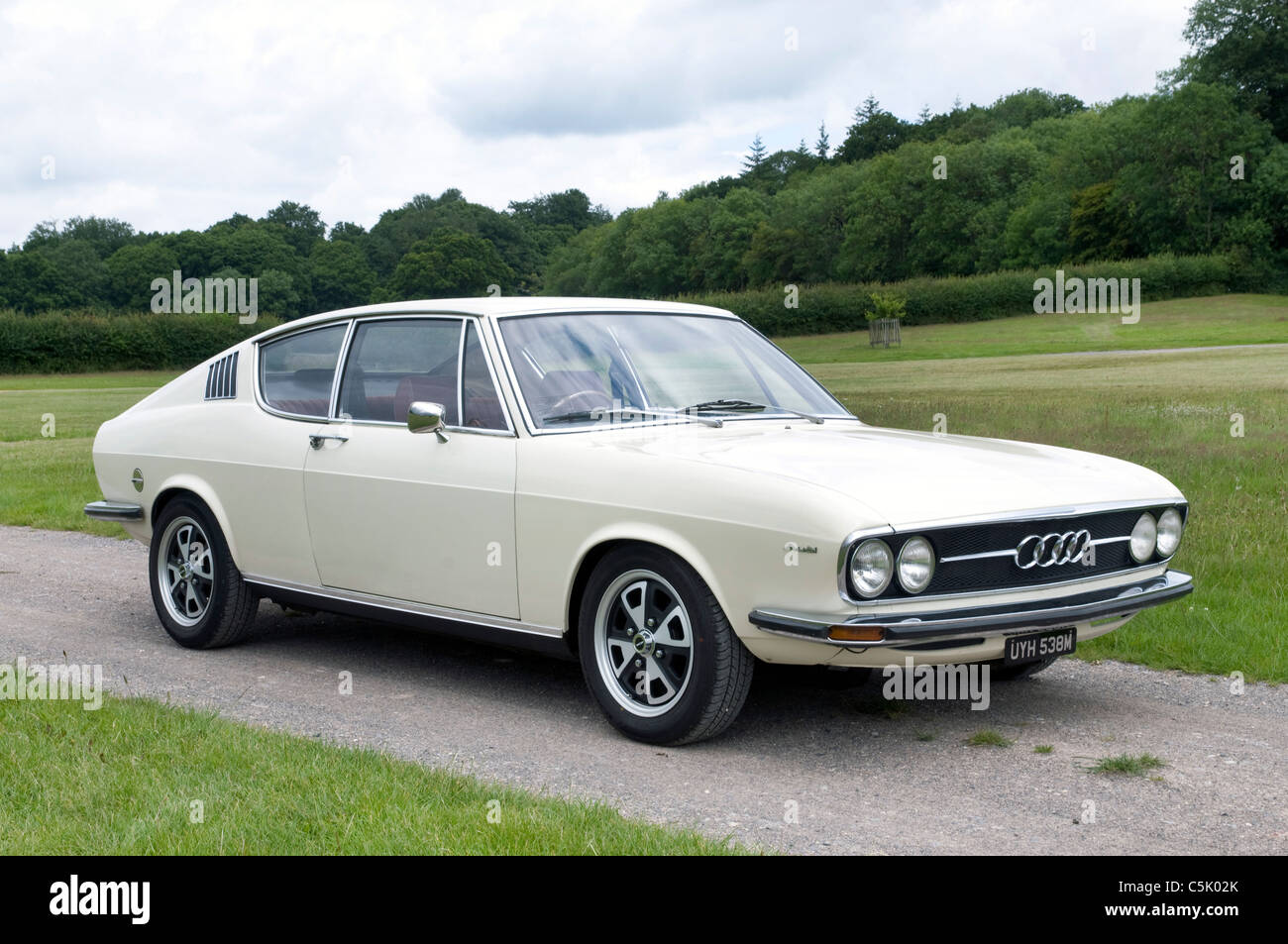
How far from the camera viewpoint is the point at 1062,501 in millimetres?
4930

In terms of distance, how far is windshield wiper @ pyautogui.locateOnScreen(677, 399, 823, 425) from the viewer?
19.1ft

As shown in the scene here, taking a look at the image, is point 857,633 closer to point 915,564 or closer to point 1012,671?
point 915,564

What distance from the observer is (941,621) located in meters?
4.55

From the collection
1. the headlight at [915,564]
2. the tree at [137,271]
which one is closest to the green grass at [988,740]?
the headlight at [915,564]

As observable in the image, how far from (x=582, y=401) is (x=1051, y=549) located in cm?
200

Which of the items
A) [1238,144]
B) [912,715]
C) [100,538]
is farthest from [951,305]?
[912,715]

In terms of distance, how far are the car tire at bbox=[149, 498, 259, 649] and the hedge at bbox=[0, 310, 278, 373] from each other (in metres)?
55.3

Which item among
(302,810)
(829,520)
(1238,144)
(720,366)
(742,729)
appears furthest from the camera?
(1238,144)

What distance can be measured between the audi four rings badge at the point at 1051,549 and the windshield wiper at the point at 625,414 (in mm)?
1444

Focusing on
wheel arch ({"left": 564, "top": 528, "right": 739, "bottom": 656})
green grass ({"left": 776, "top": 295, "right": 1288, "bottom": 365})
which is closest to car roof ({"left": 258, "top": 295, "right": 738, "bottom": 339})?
wheel arch ({"left": 564, "top": 528, "right": 739, "bottom": 656})

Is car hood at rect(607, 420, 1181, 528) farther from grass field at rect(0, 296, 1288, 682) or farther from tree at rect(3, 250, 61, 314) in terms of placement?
tree at rect(3, 250, 61, 314)

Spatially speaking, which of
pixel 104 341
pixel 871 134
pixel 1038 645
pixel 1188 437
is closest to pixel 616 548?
pixel 1038 645
